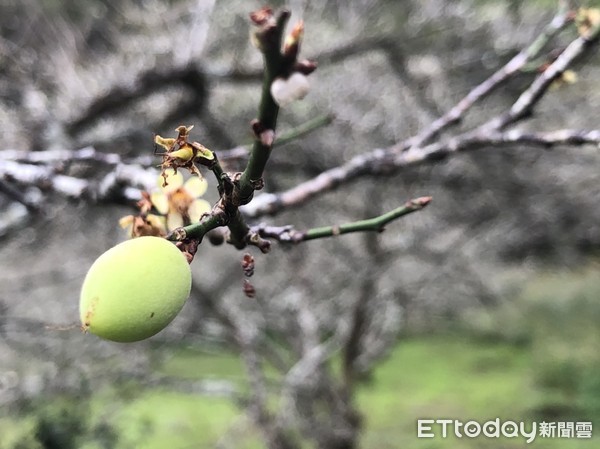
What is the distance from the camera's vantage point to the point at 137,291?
442 mm

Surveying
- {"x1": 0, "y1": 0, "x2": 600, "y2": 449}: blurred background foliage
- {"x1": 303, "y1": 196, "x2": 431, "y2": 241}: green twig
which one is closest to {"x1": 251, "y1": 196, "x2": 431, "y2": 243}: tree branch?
{"x1": 303, "y1": 196, "x2": 431, "y2": 241}: green twig

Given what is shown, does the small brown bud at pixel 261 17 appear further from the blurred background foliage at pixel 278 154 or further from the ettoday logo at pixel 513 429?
the ettoday logo at pixel 513 429

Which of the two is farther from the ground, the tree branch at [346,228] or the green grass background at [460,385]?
the green grass background at [460,385]

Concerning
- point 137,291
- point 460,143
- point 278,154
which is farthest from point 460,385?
point 137,291

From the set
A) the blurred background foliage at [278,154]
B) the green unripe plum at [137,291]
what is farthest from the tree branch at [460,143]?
the blurred background foliage at [278,154]

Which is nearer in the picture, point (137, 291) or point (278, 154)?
point (137, 291)

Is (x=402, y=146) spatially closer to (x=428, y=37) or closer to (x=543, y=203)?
(x=428, y=37)

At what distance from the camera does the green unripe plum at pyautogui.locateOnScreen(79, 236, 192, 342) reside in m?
0.44

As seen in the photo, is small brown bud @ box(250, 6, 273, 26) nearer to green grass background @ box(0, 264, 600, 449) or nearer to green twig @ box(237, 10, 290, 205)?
green twig @ box(237, 10, 290, 205)

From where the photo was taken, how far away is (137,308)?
440 millimetres

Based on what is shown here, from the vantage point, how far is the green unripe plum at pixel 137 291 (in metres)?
0.44

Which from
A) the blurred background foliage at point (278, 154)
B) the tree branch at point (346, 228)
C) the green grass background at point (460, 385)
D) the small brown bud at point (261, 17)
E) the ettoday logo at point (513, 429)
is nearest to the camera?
the small brown bud at point (261, 17)

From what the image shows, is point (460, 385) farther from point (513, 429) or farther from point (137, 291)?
point (137, 291)

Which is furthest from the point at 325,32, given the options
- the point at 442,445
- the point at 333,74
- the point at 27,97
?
the point at 442,445
